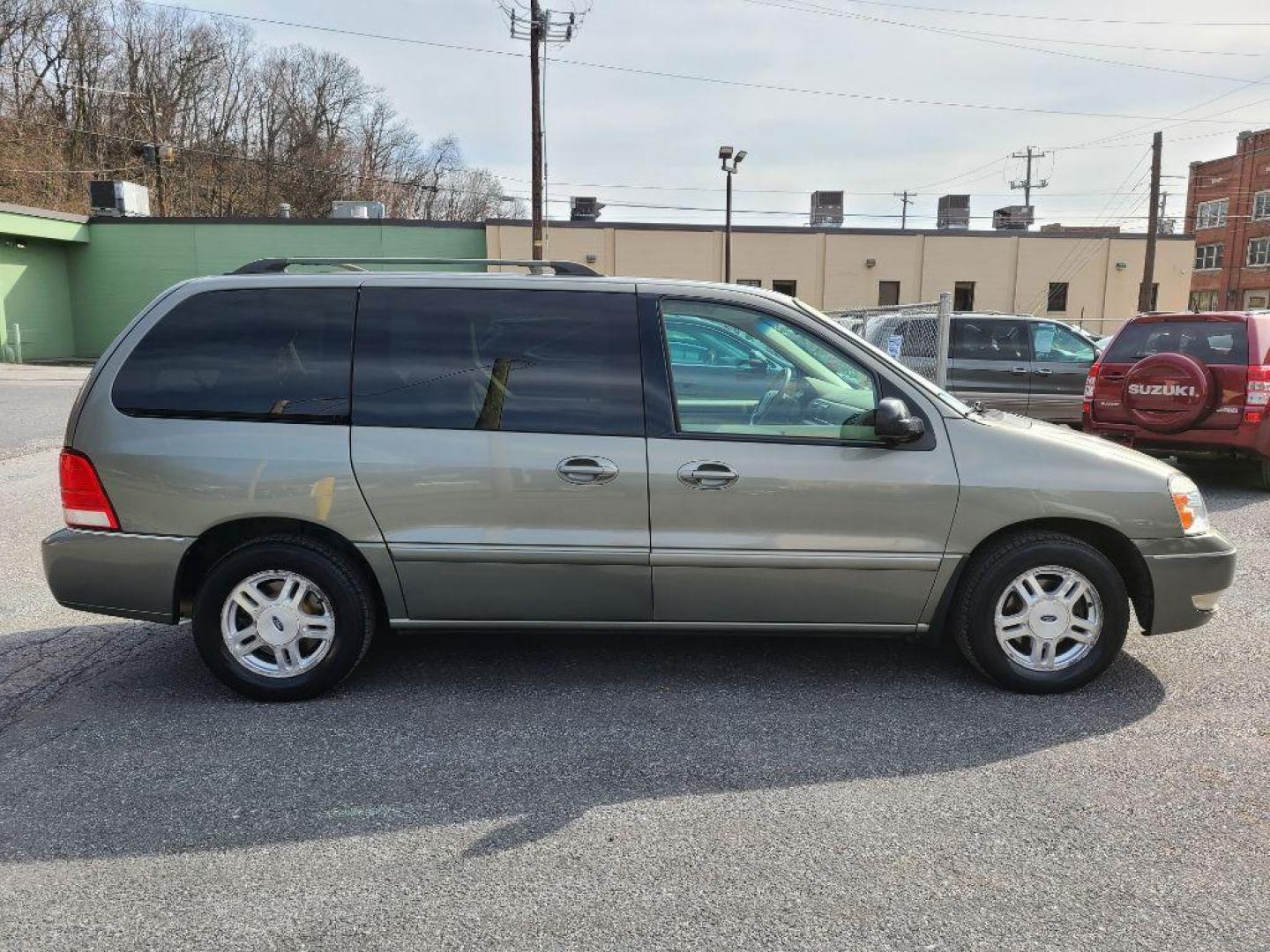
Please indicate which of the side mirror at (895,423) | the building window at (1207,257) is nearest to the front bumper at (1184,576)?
the side mirror at (895,423)

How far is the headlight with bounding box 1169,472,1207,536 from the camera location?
3.88 meters

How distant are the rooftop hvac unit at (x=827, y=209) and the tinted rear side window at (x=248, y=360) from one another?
129ft

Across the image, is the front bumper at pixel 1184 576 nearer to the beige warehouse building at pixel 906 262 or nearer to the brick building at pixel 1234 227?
the beige warehouse building at pixel 906 262

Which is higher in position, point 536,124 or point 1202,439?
point 536,124

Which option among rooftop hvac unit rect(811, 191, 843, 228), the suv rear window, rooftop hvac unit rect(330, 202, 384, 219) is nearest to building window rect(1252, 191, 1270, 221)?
rooftop hvac unit rect(811, 191, 843, 228)

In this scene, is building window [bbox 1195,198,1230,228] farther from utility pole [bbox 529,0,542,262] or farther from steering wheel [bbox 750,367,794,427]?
steering wheel [bbox 750,367,794,427]

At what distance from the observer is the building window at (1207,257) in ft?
180

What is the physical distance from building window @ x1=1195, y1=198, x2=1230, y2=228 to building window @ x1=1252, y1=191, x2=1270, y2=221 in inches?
78.2

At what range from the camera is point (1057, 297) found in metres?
36.7

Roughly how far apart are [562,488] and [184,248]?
3336 cm

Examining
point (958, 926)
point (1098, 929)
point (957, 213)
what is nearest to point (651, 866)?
point (958, 926)

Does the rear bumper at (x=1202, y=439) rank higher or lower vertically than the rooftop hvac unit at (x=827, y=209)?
lower

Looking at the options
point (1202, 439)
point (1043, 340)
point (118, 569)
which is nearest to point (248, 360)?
point (118, 569)

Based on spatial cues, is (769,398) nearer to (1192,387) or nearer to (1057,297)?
(1192,387)
